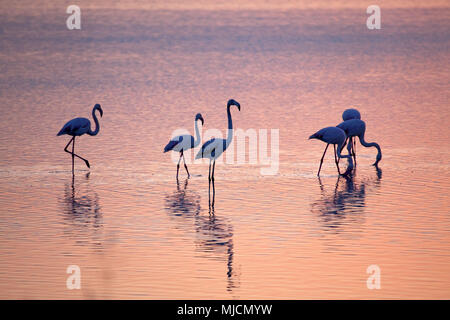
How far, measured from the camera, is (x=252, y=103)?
26672 mm

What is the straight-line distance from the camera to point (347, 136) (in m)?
17.9

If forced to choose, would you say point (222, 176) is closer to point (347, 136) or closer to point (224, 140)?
point (224, 140)

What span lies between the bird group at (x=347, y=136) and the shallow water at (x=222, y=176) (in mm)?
331

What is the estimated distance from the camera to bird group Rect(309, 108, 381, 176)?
16.9 metres

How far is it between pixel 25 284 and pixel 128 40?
31526 millimetres

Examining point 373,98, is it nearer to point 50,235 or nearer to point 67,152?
point 67,152

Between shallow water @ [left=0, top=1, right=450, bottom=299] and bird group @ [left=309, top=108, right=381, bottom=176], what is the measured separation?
331 millimetres

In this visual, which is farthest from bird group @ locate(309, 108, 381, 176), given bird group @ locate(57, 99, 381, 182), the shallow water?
the shallow water

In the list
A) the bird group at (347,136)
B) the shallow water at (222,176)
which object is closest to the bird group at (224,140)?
the bird group at (347,136)

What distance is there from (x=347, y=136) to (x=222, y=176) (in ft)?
10.9

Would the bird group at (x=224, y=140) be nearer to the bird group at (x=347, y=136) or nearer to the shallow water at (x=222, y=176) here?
the bird group at (x=347, y=136)

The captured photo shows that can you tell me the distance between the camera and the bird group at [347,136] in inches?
666

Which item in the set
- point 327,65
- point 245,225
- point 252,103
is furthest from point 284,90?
point 245,225
